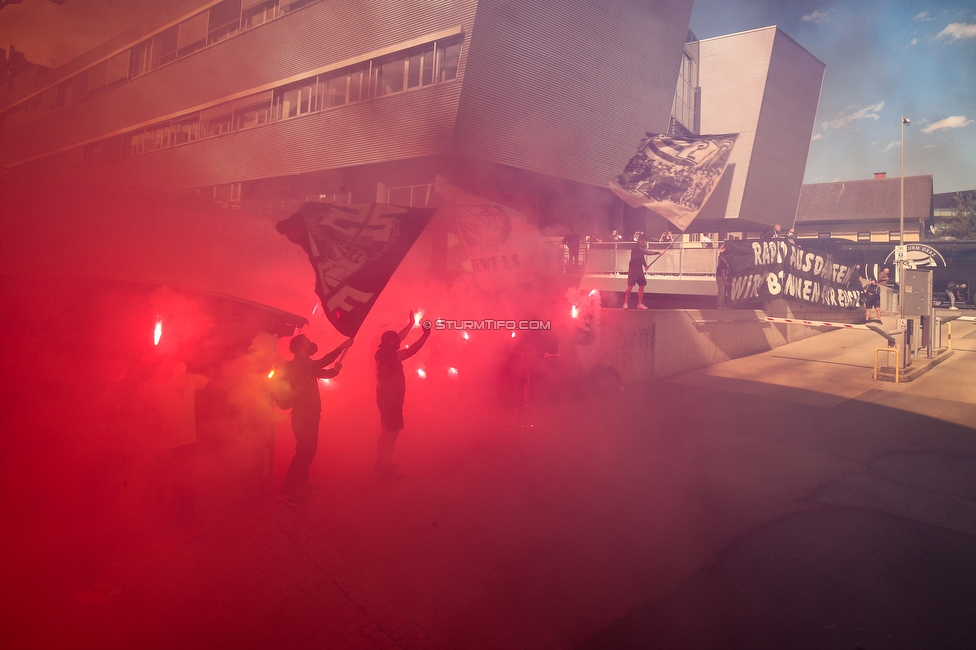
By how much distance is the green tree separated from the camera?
19.7 metres

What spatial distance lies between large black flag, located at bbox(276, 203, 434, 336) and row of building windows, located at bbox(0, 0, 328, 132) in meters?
1.47

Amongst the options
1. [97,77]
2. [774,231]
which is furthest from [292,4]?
[774,231]

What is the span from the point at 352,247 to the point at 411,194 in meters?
5.42

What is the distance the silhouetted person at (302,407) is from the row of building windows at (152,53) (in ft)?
7.55

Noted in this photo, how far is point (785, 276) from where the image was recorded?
997cm

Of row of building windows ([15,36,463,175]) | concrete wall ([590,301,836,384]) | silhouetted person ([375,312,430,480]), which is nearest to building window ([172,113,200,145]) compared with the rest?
row of building windows ([15,36,463,175])

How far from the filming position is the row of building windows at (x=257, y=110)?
368cm

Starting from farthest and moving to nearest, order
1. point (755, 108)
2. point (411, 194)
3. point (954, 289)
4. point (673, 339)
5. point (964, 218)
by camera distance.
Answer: point (964, 218)
point (954, 289)
point (755, 108)
point (411, 194)
point (673, 339)

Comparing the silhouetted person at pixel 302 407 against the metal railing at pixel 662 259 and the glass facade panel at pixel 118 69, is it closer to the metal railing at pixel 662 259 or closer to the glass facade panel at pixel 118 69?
the glass facade panel at pixel 118 69

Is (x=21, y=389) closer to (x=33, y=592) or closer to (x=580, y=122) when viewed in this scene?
(x=33, y=592)

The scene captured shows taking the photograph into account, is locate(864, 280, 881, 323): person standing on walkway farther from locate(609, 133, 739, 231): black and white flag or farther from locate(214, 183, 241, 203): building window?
locate(214, 183, 241, 203): building window

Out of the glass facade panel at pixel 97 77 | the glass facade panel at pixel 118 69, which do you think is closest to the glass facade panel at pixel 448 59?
the glass facade panel at pixel 118 69

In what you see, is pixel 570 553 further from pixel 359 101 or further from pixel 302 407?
pixel 359 101

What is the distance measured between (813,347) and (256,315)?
33.0 feet
